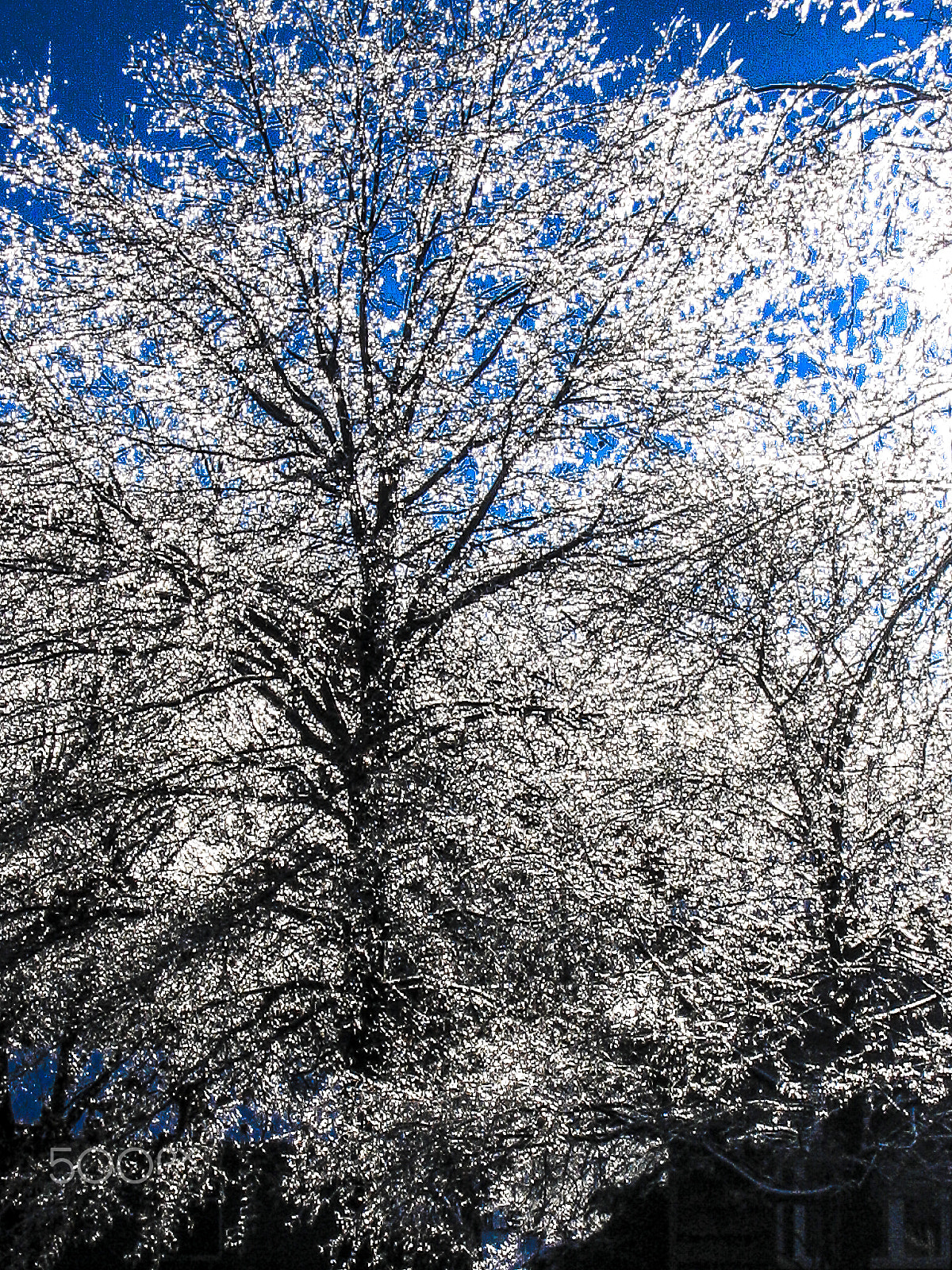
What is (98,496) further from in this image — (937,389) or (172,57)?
(937,389)

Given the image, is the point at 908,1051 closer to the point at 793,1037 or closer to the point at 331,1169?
the point at 793,1037

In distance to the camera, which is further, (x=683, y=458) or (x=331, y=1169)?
(x=683, y=458)

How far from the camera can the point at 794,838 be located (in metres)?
5.68

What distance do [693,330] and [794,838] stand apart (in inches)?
108

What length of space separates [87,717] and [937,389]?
3.86 meters

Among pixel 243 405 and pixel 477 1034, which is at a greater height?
pixel 243 405

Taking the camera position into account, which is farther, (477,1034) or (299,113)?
(299,113)

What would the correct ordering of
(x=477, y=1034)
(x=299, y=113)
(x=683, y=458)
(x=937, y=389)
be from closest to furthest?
(x=937, y=389) → (x=477, y=1034) → (x=683, y=458) → (x=299, y=113)

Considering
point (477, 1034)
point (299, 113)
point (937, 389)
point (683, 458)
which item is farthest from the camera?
point (299, 113)

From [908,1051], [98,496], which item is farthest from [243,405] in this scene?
[908,1051]

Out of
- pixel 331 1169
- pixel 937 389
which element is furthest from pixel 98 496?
pixel 937 389

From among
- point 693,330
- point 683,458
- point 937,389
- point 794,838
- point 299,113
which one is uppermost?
point 299,113

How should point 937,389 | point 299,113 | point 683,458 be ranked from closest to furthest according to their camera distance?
point 937,389 < point 683,458 < point 299,113

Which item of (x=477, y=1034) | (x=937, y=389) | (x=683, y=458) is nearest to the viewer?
(x=937, y=389)
